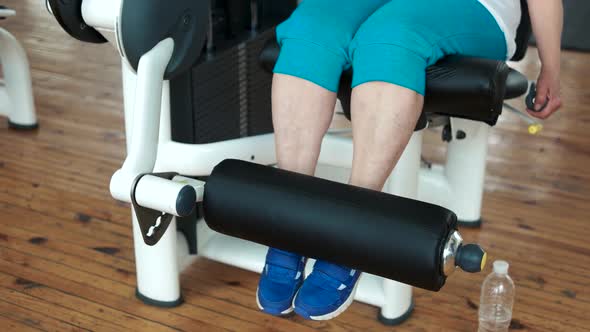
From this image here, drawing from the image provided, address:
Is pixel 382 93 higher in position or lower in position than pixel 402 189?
higher

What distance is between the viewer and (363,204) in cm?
95

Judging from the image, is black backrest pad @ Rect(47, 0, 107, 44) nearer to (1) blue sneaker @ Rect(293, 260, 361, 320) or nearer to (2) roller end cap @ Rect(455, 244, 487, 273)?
(1) blue sneaker @ Rect(293, 260, 361, 320)

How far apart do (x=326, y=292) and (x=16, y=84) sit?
1.67m

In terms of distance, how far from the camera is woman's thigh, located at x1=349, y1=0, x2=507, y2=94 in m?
1.09

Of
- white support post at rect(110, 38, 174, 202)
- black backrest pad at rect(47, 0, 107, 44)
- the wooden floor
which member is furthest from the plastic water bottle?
black backrest pad at rect(47, 0, 107, 44)

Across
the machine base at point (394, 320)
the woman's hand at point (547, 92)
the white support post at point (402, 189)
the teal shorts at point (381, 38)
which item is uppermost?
the teal shorts at point (381, 38)

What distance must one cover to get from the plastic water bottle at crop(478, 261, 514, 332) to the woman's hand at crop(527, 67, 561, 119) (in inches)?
12.3

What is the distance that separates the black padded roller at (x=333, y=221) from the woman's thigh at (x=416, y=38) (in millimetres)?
204

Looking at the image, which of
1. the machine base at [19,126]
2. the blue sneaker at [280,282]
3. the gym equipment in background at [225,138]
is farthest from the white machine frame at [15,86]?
the blue sneaker at [280,282]

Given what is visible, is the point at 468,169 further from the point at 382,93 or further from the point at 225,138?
the point at 382,93

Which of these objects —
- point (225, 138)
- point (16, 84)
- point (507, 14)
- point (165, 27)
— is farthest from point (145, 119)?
point (16, 84)

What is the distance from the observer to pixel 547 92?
1.33 m

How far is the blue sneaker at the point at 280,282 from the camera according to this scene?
1.13 meters

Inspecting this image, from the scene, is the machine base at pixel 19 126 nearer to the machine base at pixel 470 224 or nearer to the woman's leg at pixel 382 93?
the machine base at pixel 470 224
